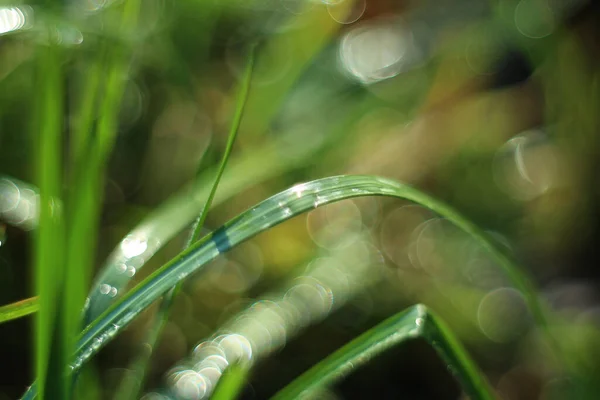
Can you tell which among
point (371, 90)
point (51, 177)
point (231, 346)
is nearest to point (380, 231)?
point (371, 90)

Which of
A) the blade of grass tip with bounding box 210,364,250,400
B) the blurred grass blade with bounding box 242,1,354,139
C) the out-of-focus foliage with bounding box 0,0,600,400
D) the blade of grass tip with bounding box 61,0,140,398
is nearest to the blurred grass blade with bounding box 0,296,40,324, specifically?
the blade of grass tip with bounding box 61,0,140,398

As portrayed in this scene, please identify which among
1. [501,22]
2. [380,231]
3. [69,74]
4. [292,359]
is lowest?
[292,359]

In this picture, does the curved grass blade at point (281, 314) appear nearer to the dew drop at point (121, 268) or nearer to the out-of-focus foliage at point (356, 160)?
the out-of-focus foliage at point (356, 160)

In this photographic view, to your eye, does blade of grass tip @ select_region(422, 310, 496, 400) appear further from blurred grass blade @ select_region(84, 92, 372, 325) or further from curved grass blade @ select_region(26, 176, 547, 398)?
blurred grass blade @ select_region(84, 92, 372, 325)

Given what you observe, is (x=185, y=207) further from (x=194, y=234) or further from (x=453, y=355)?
(x=453, y=355)

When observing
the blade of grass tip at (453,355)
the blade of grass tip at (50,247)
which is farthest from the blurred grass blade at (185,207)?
the blade of grass tip at (453,355)

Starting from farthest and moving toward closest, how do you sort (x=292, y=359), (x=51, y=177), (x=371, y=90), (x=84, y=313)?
(x=371, y=90)
(x=292, y=359)
(x=84, y=313)
(x=51, y=177)

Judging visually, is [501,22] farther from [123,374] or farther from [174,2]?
[123,374]
